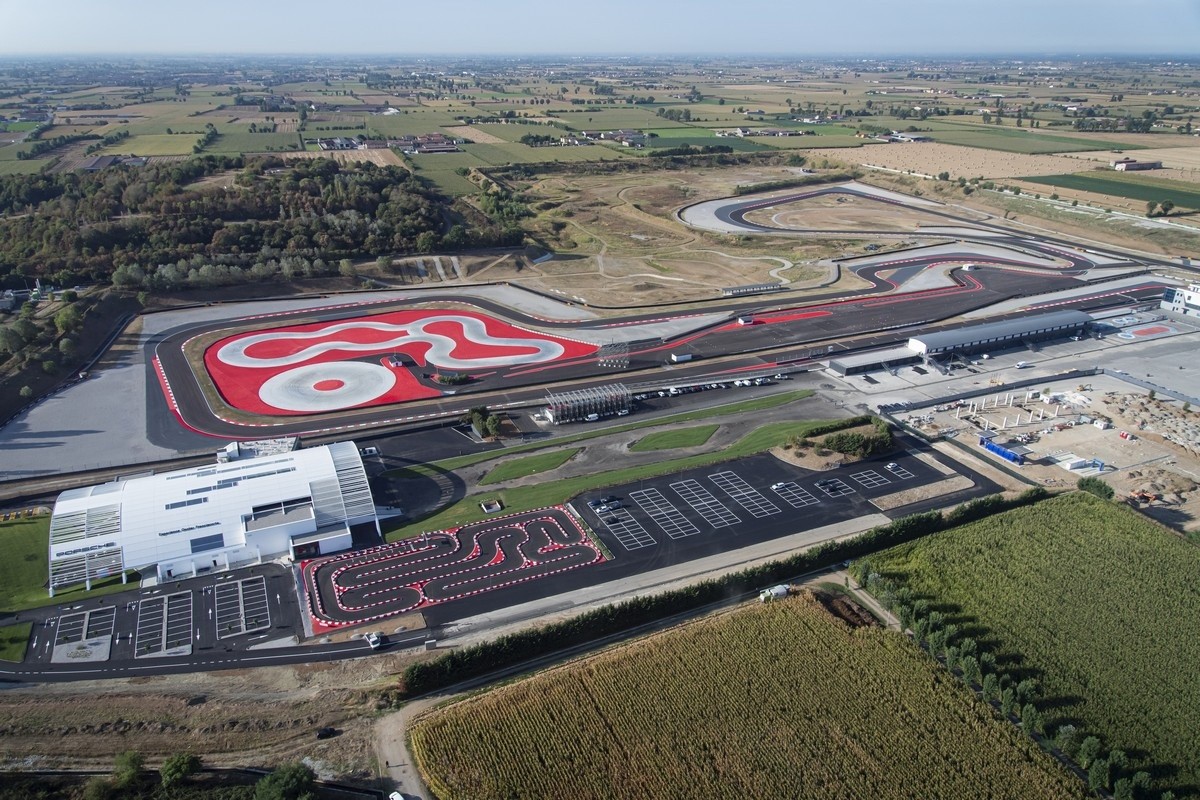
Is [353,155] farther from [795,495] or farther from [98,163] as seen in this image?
[795,495]

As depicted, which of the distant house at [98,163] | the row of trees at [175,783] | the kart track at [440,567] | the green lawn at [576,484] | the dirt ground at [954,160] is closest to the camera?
the row of trees at [175,783]

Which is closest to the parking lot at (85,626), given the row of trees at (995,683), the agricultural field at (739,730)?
the agricultural field at (739,730)

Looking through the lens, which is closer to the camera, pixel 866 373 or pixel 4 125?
pixel 866 373

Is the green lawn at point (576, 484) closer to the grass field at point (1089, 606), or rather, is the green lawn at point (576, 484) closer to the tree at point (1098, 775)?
the grass field at point (1089, 606)

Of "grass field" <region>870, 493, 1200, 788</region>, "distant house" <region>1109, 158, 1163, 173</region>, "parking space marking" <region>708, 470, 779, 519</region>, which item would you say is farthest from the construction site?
"distant house" <region>1109, 158, 1163, 173</region>

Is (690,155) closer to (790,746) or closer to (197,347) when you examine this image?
(197,347)

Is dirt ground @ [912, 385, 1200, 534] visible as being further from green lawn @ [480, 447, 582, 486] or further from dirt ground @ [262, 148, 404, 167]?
dirt ground @ [262, 148, 404, 167]

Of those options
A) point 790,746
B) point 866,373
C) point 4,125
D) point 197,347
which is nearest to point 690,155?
point 866,373
